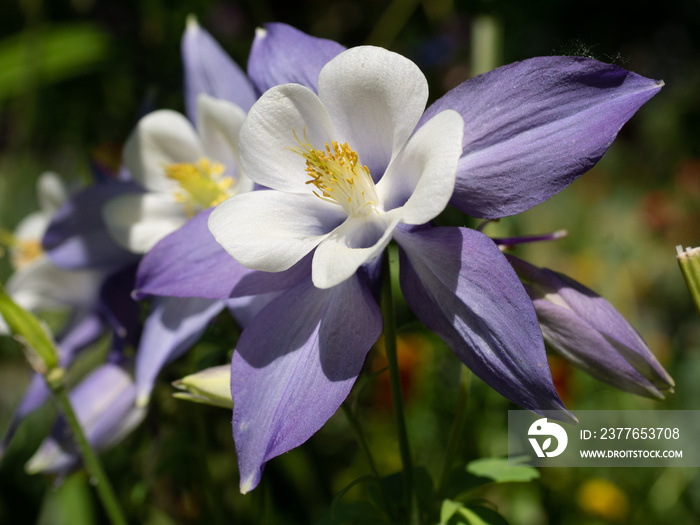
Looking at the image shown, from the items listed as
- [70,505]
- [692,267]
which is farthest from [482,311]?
[70,505]

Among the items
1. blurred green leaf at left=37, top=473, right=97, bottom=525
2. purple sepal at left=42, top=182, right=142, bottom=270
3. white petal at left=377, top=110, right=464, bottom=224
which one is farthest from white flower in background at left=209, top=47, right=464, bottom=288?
blurred green leaf at left=37, top=473, right=97, bottom=525

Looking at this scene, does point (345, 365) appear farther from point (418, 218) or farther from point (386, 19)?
point (386, 19)

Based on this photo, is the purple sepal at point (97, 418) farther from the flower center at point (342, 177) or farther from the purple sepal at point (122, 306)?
the flower center at point (342, 177)

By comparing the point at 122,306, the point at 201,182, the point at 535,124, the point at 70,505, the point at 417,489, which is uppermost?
the point at 535,124

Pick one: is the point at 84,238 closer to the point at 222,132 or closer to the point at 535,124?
the point at 222,132

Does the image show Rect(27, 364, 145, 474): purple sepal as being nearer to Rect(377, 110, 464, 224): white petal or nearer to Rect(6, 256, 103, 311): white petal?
Rect(6, 256, 103, 311): white petal

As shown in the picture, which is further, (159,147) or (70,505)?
(70,505)
